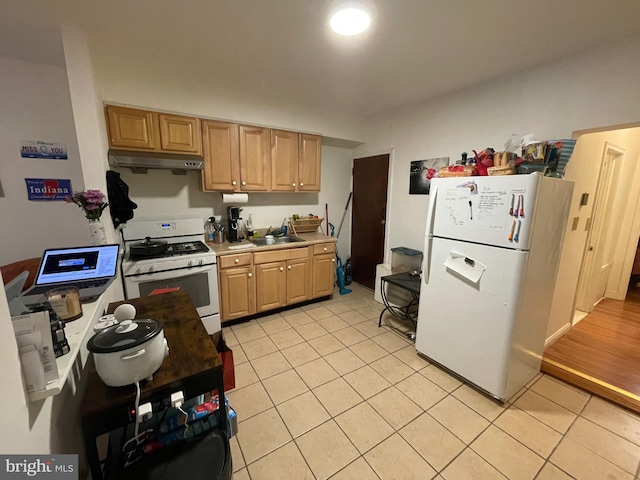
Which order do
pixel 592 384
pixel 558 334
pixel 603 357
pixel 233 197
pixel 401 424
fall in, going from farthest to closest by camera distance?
pixel 233 197, pixel 558 334, pixel 603 357, pixel 592 384, pixel 401 424

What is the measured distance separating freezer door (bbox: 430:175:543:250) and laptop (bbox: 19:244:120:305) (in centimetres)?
220

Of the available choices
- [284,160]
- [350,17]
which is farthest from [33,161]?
[350,17]

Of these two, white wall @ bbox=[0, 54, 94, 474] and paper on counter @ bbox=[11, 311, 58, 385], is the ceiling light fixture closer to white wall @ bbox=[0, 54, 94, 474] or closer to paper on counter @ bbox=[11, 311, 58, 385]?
paper on counter @ bbox=[11, 311, 58, 385]

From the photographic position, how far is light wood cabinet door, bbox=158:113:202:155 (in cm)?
250

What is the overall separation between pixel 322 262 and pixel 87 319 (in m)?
2.50

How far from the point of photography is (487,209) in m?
1.79

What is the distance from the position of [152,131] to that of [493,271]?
306 cm

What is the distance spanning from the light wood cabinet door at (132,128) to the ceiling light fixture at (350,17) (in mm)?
1833

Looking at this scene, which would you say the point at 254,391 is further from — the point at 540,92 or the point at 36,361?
the point at 540,92

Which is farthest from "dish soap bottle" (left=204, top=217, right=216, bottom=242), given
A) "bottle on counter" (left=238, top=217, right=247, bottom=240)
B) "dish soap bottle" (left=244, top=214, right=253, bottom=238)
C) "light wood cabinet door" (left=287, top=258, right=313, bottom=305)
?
"light wood cabinet door" (left=287, top=258, right=313, bottom=305)

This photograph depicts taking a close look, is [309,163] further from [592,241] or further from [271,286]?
[592,241]

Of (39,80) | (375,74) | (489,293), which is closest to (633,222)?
(489,293)

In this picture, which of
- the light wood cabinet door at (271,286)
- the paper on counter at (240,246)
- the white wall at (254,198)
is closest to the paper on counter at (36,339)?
the paper on counter at (240,246)

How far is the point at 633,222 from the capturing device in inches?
129
